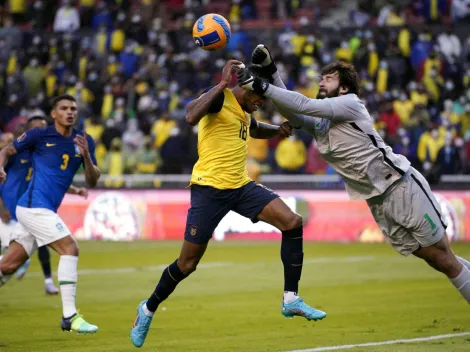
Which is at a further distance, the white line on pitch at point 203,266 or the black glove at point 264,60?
the white line on pitch at point 203,266

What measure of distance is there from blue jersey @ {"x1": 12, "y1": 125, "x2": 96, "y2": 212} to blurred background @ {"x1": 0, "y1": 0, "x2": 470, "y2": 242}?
12657 millimetres

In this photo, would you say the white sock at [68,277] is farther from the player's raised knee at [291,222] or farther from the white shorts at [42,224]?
the player's raised knee at [291,222]

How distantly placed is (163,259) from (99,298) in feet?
18.3

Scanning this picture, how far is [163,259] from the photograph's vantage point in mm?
20125

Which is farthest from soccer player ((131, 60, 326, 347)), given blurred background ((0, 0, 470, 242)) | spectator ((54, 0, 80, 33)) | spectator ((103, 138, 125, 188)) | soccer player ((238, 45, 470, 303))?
spectator ((54, 0, 80, 33))

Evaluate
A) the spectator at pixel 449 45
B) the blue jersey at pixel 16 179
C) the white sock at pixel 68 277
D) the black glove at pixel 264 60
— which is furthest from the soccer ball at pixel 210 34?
the spectator at pixel 449 45

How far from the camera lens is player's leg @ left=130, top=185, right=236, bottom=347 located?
30.7 ft

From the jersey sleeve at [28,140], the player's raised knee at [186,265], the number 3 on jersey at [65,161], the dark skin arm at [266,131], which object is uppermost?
the dark skin arm at [266,131]

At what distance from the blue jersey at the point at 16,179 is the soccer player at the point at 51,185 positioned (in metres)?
1.76

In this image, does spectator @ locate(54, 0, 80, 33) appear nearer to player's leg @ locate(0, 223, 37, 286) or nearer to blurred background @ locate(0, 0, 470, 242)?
blurred background @ locate(0, 0, 470, 242)

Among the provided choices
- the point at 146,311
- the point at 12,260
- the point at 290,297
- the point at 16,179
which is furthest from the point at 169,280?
the point at 16,179

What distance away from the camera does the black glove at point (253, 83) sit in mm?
8852

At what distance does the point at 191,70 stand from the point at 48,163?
18.4 meters

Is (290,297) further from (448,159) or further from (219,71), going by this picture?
(219,71)
